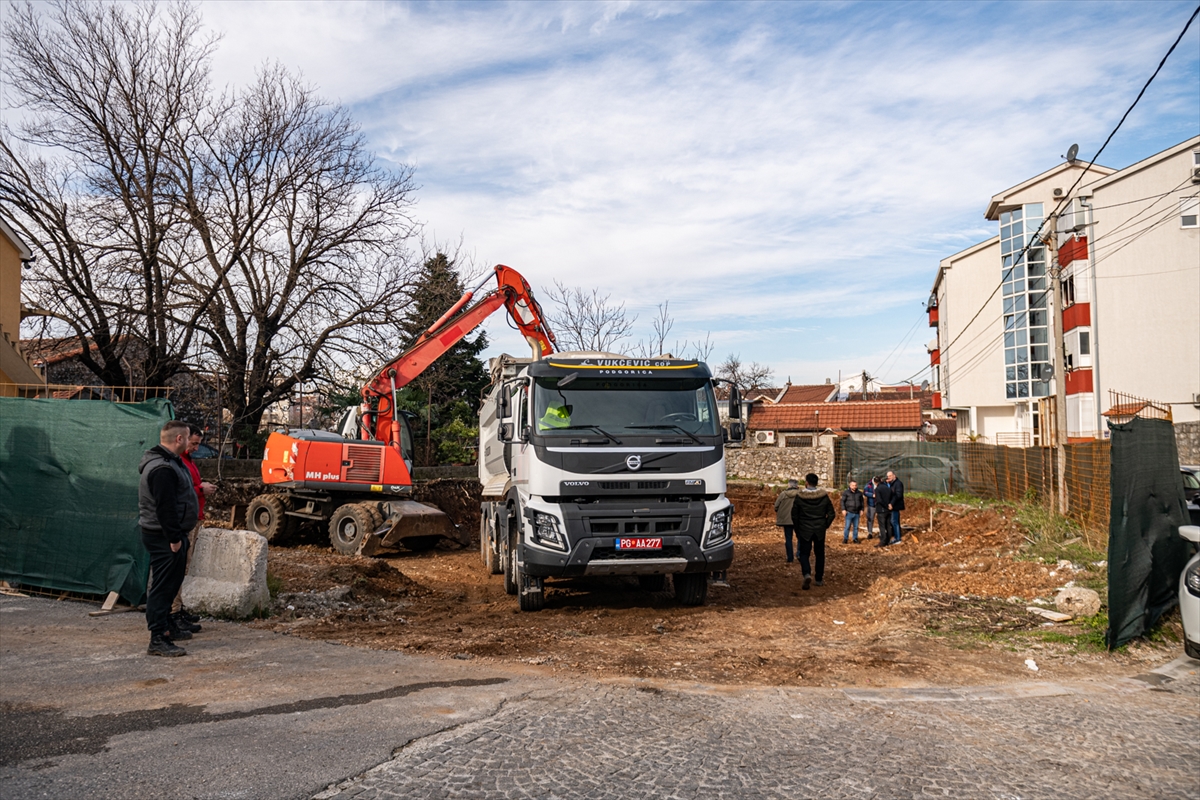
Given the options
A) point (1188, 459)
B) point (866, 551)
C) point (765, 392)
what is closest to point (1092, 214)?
point (1188, 459)

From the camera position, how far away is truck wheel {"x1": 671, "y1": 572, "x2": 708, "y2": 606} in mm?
10328

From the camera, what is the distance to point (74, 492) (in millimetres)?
8852

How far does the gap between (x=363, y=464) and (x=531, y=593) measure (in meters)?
8.15

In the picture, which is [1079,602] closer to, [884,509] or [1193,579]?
[1193,579]

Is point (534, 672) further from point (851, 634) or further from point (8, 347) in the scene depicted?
point (8, 347)

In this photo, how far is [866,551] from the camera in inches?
734

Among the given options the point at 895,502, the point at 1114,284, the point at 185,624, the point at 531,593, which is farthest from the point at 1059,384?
the point at 1114,284

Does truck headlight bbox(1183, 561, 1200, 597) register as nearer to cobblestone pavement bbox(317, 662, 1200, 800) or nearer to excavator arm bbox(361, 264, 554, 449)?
cobblestone pavement bbox(317, 662, 1200, 800)

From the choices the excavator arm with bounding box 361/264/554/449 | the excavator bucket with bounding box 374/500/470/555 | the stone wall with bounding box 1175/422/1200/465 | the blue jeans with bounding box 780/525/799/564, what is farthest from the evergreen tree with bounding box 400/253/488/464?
the stone wall with bounding box 1175/422/1200/465

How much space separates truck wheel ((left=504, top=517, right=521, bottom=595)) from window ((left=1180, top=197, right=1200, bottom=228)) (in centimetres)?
3100

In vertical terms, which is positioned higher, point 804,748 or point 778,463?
point 778,463

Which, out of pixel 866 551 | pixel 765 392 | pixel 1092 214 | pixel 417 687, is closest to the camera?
pixel 417 687

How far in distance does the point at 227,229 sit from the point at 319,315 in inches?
128

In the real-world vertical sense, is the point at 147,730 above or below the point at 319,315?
below
